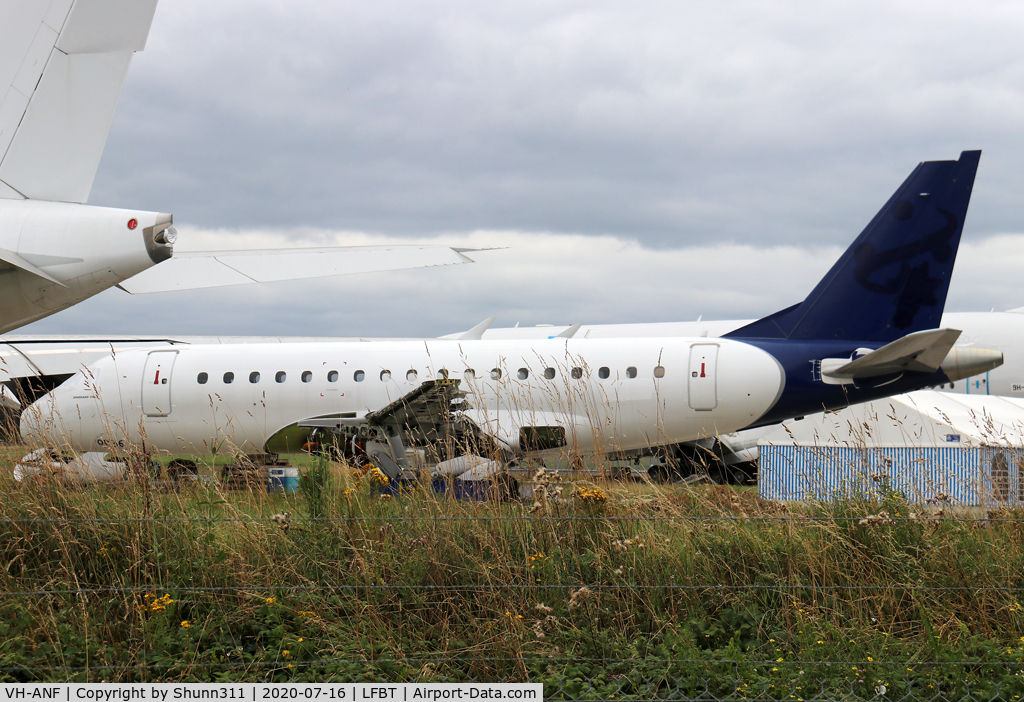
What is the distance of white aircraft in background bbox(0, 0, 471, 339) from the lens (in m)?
4.95

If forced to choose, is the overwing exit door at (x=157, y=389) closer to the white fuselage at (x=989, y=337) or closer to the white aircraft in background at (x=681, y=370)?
the white aircraft in background at (x=681, y=370)

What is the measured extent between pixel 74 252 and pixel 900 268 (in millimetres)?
11956

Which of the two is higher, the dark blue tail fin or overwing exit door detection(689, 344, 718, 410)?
the dark blue tail fin

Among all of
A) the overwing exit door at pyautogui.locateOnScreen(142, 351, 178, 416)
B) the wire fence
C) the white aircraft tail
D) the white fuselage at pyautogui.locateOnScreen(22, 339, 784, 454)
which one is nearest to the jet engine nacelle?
the white aircraft tail

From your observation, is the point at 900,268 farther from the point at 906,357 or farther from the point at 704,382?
the point at 704,382

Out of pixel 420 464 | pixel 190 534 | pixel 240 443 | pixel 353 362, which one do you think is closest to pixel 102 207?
pixel 190 534

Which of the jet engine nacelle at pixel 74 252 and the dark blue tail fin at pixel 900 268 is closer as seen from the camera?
the jet engine nacelle at pixel 74 252

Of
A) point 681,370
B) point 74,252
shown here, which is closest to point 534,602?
point 74,252

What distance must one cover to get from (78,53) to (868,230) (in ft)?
37.6

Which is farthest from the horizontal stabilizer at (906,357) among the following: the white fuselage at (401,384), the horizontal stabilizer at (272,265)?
the horizontal stabilizer at (272,265)

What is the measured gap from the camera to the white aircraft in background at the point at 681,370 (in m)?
12.1

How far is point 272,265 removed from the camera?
16.2ft

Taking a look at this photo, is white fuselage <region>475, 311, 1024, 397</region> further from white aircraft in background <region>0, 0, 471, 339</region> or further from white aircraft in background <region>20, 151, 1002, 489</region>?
white aircraft in background <region>0, 0, 471, 339</region>

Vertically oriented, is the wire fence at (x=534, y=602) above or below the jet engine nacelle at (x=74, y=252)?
below
